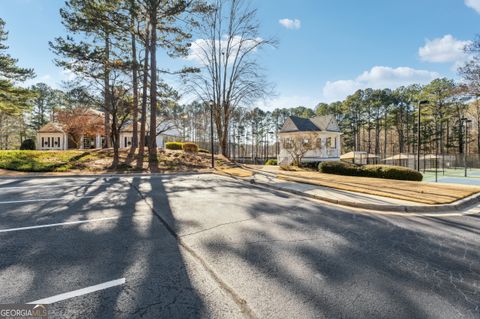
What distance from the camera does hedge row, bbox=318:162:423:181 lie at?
1337cm

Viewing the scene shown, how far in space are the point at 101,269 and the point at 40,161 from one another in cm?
1946

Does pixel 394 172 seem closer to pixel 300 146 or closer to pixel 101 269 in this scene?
pixel 300 146

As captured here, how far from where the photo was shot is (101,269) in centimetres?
298

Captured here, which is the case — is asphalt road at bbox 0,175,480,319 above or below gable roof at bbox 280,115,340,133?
below

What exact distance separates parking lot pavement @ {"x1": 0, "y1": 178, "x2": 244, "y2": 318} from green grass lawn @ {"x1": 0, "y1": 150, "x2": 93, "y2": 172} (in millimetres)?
12401

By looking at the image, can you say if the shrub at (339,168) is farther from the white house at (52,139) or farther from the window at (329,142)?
the white house at (52,139)

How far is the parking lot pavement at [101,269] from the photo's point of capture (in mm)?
2305

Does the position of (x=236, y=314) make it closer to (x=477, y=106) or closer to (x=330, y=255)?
(x=330, y=255)

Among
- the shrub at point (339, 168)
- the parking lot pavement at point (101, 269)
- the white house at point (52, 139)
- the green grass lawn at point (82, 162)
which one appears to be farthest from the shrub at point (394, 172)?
the white house at point (52, 139)

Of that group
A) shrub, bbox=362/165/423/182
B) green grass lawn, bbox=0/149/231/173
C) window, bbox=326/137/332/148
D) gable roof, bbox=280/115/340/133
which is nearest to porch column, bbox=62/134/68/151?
green grass lawn, bbox=0/149/231/173

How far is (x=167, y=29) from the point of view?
18.8m

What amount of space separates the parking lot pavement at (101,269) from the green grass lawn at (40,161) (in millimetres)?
12401

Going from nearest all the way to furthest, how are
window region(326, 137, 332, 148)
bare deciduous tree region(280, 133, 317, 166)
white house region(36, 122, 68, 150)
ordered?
bare deciduous tree region(280, 133, 317, 166) < window region(326, 137, 332, 148) < white house region(36, 122, 68, 150)

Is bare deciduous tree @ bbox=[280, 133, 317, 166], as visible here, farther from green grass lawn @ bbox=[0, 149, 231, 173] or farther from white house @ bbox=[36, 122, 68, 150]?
white house @ bbox=[36, 122, 68, 150]
